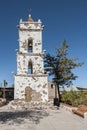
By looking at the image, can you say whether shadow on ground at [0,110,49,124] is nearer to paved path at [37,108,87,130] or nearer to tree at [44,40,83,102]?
paved path at [37,108,87,130]

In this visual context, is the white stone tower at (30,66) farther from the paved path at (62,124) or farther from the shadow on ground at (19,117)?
the paved path at (62,124)

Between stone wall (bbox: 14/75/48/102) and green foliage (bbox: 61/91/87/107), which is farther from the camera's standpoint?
stone wall (bbox: 14/75/48/102)

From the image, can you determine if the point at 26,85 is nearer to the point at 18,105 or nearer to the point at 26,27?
the point at 18,105

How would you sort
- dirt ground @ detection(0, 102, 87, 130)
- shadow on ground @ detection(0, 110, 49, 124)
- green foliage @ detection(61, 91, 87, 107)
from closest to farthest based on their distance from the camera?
dirt ground @ detection(0, 102, 87, 130)
shadow on ground @ detection(0, 110, 49, 124)
green foliage @ detection(61, 91, 87, 107)

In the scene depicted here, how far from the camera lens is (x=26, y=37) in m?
33.5

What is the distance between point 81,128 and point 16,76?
762 inches

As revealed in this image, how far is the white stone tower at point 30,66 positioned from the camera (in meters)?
31.6

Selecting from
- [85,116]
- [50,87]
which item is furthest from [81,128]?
[50,87]

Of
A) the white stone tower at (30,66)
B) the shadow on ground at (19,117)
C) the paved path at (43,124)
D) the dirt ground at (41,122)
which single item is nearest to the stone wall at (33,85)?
the white stone tower at (30,66)

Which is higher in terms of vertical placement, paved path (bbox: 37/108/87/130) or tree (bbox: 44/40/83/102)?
tree (bbox: 44/40/83/102)

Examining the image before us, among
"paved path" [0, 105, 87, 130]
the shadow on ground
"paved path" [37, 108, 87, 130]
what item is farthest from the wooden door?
"paved path" [37, 108, 87, 130]

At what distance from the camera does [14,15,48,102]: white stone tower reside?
1245 inches

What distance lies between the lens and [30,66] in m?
34.4

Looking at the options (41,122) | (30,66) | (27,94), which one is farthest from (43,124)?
(30,66)
